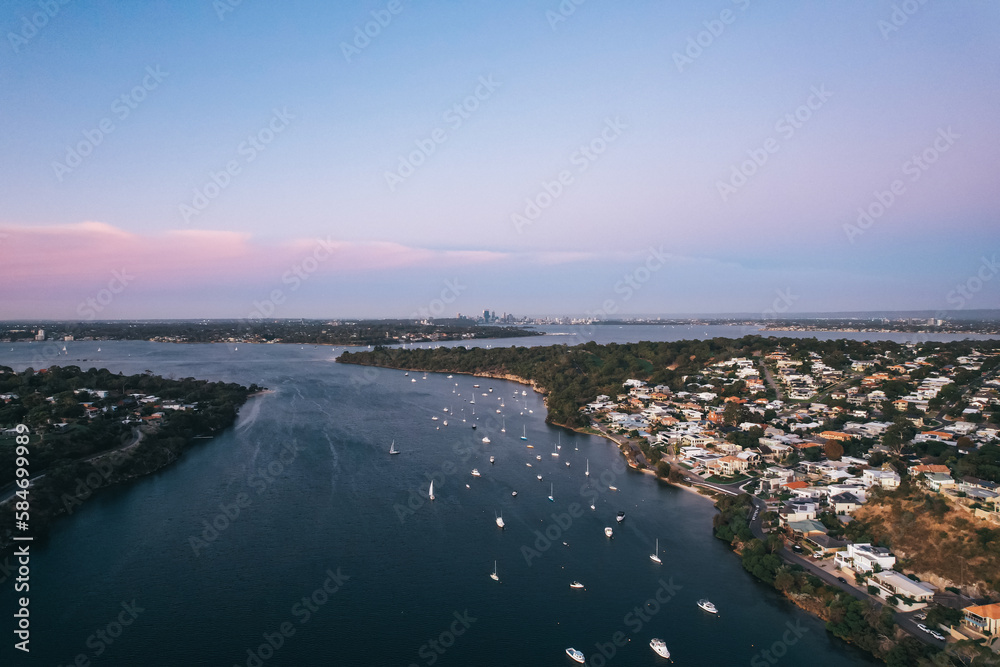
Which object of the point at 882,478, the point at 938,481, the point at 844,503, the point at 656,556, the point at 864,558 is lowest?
the point at 656,556

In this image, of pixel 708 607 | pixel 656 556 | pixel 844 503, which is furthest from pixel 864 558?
pixel 656 556

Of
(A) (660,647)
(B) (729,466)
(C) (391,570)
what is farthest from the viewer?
(B) (729,466)

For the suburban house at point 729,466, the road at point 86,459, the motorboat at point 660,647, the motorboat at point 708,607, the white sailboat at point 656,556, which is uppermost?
the road at point 86,459

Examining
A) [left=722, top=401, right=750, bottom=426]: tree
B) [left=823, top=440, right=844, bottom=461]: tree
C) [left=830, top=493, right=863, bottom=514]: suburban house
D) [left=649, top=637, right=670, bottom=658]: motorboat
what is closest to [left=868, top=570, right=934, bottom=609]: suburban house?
[left=830, top=493, right=863, bottom=514]: suburban house

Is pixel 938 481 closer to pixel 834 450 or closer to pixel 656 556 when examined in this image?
pixel 834 450

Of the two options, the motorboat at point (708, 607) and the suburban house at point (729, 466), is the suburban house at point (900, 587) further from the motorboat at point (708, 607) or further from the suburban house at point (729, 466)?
the suburban house at point (729, 466)

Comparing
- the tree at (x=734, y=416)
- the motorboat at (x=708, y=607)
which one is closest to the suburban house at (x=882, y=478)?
the motorboat at (x=708, y=607)
